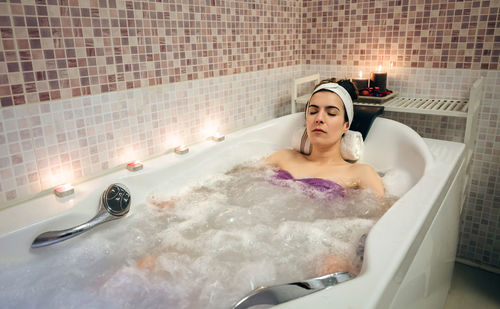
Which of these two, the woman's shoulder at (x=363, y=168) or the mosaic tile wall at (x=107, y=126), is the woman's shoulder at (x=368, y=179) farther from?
the mosaic tile wall at (x=107, y=126)

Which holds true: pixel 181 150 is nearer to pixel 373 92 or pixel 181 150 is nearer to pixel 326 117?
pixel 326 117

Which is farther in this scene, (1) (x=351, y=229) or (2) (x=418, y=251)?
(1) (x=351, y=229)

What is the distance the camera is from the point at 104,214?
1426 mm

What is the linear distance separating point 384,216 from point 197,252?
618mm

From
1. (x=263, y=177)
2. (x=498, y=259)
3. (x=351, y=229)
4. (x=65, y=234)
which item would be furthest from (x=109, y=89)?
(x=498, y=259)

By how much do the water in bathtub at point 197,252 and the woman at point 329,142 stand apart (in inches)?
4.5

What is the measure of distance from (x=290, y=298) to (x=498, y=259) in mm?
1936

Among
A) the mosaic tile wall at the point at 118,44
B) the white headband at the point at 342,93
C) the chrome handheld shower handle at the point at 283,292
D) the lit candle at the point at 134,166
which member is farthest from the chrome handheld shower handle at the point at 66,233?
the white headband at the point at 342,93

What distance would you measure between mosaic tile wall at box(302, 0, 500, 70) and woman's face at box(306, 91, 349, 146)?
0.85 meters

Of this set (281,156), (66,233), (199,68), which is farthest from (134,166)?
(281,156)

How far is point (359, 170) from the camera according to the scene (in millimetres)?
1784

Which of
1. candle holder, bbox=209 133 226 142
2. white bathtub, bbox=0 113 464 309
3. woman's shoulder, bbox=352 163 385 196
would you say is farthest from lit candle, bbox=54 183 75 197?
woman's shoulder, bbox=352 163 385 196

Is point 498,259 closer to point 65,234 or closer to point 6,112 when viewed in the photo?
point 65,234

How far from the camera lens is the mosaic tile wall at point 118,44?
4.29 feet
